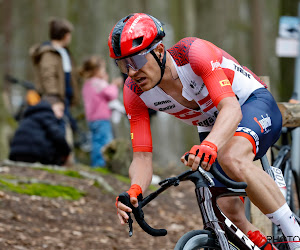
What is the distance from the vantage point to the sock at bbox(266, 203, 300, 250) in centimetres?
339

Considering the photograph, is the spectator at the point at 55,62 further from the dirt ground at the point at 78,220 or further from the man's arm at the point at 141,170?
the man's arm at the point at 141,170

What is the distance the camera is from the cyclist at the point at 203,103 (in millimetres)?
3246

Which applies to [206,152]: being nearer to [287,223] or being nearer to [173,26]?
[287,223]

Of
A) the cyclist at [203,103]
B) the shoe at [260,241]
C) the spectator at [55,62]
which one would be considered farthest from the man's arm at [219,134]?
the spectator at [55,62]

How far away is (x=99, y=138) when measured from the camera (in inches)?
384

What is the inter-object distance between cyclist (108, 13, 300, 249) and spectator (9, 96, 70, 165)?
427 cm

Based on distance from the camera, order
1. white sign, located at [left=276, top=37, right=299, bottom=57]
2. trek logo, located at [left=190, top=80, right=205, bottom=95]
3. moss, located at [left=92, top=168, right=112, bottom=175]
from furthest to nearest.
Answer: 1. white sign, located at [left=276, top=37, right=299, bottom=57]
2. moss, located at [left=92, top=168, right=112, bottom=175]
3. trek logo, located at [left=190, top=80, right=205, bottom=95]

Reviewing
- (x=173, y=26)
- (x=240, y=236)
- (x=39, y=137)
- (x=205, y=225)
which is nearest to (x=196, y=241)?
(x=205, y=225)

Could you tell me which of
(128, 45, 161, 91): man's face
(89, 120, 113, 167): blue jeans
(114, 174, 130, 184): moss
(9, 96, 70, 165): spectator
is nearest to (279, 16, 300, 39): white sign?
(89, 120, 113, 167): blue jeans

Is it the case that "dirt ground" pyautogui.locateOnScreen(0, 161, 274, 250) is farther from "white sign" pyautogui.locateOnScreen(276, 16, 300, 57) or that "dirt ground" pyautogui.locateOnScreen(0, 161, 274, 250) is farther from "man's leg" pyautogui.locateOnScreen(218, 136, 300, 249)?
"white sign" pyautogui.locateOnScreen(276, 16, 300, 57)

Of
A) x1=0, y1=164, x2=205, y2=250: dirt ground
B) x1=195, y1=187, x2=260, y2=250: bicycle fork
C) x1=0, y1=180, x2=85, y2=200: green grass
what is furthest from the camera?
x1=0, y1=180, x2=85, y2=200: green grass

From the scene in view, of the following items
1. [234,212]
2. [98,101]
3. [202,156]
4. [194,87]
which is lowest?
[98,101]

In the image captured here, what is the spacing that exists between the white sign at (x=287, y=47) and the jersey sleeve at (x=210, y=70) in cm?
605

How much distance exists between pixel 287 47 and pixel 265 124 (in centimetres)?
602
